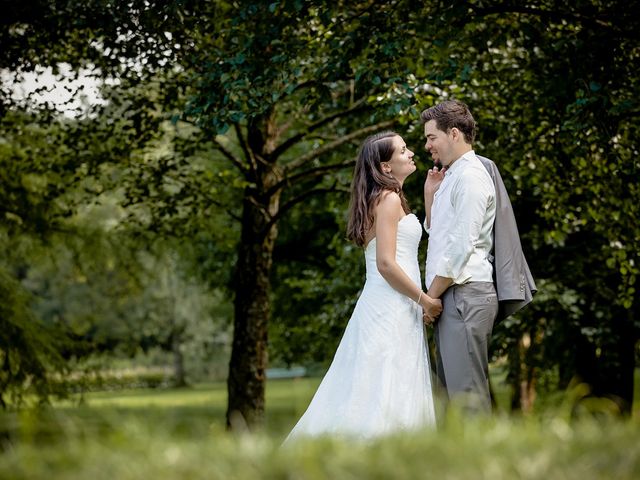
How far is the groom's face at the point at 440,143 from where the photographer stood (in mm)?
5109

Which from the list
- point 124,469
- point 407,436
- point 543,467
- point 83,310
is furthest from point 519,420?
point 83,310

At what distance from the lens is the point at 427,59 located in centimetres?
1024

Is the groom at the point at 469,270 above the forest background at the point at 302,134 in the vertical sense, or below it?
below

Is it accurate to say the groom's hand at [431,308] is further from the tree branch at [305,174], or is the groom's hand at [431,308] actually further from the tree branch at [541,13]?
the tree branch at [305,174]

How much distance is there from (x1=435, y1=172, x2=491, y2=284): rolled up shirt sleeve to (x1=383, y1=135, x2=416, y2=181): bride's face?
61 cm

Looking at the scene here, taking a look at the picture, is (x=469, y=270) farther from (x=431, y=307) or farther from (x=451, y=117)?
(x=451, y=117)

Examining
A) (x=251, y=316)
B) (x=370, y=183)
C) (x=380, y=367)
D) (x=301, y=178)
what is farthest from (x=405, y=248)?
(x=301, y=178)

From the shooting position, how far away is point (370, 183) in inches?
213

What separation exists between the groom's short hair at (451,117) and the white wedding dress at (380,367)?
64cm

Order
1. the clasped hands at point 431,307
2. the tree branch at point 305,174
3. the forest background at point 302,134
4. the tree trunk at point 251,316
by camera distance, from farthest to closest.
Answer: the tree branch at point 305,174
the tree trunk at point 251,316
the forest background at point 302,134
the clasped hands at point 431,307

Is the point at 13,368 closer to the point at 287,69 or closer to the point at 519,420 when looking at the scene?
the point at 287,69

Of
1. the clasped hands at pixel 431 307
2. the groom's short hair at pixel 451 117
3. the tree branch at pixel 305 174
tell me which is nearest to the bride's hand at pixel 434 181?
the groom's short hair at pixel 451 117

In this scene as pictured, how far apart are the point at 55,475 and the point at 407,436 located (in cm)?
106

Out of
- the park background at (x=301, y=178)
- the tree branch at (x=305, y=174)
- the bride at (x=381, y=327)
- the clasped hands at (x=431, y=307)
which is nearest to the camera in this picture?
the park background at (x=301, y=178)
